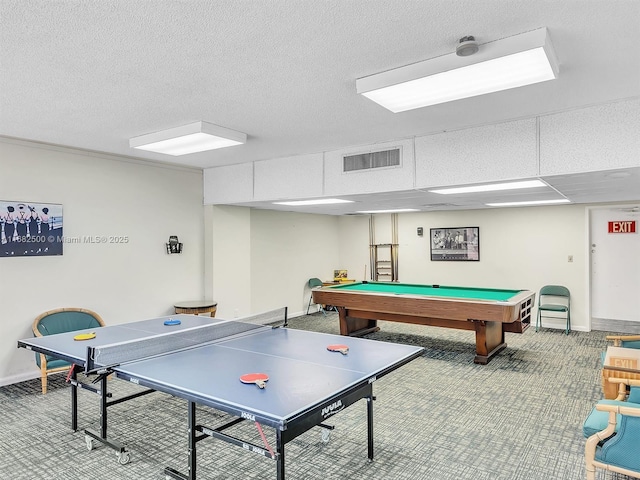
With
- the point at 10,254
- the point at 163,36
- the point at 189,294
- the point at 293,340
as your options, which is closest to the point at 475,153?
the point at 293,340

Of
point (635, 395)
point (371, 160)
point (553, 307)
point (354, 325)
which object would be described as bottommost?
point (354, 325)

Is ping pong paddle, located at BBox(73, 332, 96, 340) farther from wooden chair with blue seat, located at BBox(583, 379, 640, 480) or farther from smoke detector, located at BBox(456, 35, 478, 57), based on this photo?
wooden chair with blue seat, located at BBox(583, 379, 640, 480)

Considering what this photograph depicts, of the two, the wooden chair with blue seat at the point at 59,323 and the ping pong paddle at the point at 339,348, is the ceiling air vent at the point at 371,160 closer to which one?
the ping pong paddle at the point at 339,348

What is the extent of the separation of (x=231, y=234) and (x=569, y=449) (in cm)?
511

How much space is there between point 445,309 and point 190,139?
12.2 feet

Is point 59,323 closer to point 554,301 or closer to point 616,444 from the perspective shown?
point 616,444

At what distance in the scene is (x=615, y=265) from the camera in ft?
22.6

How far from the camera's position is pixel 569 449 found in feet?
9.96

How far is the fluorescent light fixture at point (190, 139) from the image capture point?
3.79 m

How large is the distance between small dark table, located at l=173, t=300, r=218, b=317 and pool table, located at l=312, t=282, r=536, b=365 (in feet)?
5.40

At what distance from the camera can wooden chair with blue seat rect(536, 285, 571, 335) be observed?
22.8 ft

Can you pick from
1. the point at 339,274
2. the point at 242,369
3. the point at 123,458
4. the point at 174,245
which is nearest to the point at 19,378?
the point at 174,245

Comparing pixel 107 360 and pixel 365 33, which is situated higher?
pixel 365 33

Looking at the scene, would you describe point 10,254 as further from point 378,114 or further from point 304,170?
point 378,114
